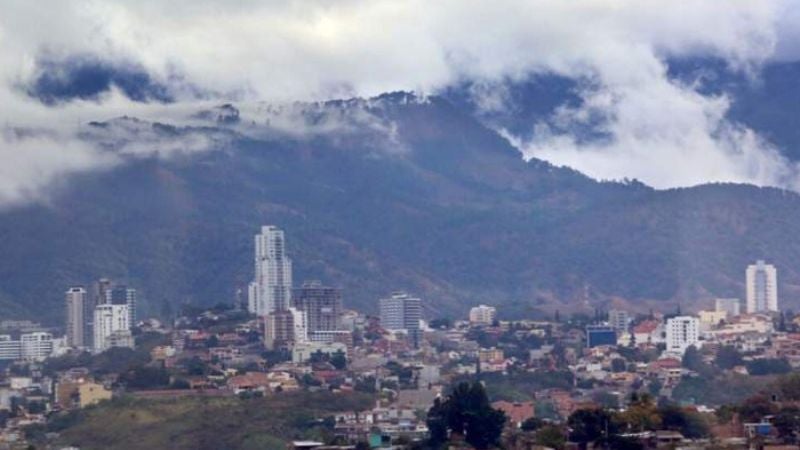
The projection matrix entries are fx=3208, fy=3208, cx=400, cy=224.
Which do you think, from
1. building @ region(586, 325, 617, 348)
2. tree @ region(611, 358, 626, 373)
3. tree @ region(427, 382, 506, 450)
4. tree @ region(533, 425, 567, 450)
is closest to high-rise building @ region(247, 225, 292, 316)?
building @ region(586, 325, 617, 348)

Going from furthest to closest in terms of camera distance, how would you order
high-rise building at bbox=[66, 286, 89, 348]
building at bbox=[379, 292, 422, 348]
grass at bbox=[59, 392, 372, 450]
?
building at bbox=[379, 292, 422, 348] → high-rise building at bbox=[66, 286, 89, 348] → grass at bbox=[59, 392, 372, 450]

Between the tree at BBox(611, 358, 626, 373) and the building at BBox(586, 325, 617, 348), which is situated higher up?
the building at BBox(586, 325, 617, 348)

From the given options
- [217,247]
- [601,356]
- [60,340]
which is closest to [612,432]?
[601,356]

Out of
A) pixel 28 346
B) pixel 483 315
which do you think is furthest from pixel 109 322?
pixel 483 315

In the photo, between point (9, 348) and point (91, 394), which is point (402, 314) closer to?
point (9, 348)

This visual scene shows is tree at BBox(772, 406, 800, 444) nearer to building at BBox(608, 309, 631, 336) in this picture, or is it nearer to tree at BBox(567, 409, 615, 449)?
tree at BBox(567, 409, 615, 449)

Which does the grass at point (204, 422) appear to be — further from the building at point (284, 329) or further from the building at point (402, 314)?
the building at point (402, 314)

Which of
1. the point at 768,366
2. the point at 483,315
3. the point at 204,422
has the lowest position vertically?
the point at 204,422
